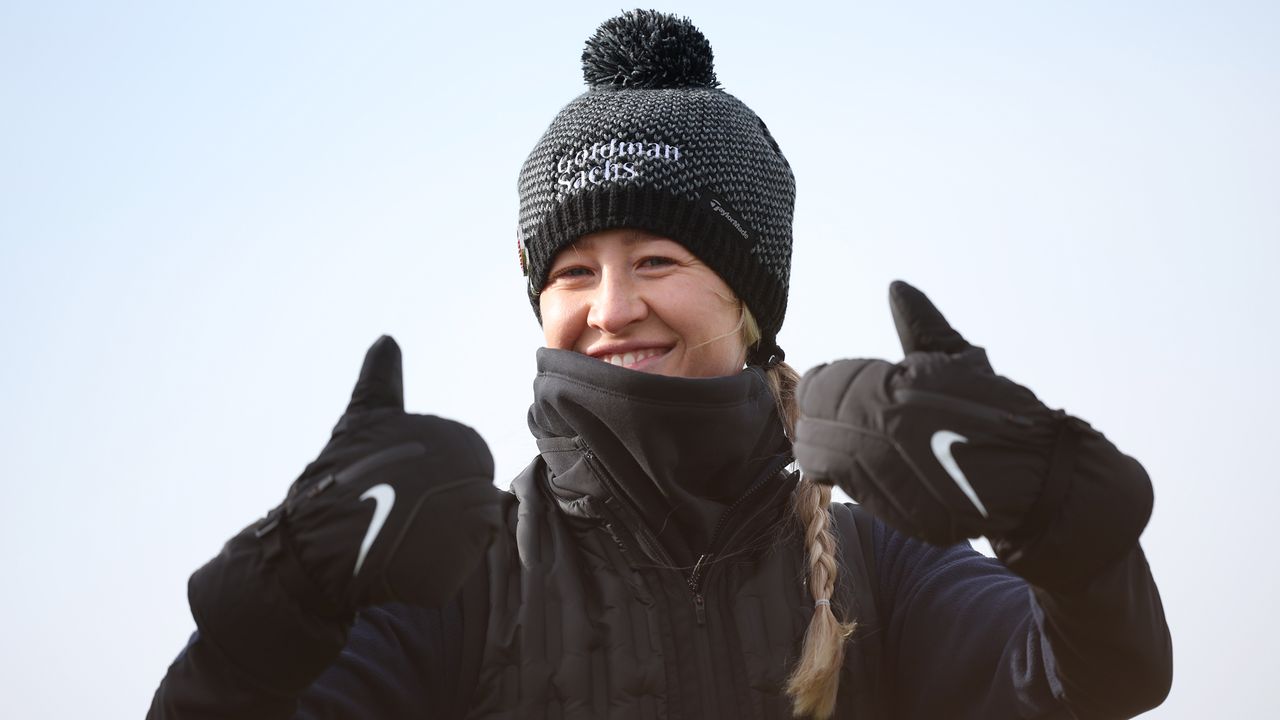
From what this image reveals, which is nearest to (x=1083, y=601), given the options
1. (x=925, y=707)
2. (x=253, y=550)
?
(x=925, y=707)

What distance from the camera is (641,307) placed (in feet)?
8.87

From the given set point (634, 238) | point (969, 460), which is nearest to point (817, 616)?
point (969, 460)

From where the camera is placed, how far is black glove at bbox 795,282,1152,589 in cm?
173

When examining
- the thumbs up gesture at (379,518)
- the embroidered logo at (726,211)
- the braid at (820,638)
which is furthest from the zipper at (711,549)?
the thumbs up gesture at (379,518)

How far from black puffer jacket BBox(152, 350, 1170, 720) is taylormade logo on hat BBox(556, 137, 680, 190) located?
0.46 metres

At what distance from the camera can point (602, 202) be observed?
2830 millimetres

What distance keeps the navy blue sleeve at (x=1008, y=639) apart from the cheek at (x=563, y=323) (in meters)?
0.84

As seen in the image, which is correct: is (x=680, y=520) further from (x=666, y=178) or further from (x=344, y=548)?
(x=344, y=548)

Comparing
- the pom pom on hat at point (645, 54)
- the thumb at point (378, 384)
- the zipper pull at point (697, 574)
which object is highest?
the pom pom on hat at point (645, 54)

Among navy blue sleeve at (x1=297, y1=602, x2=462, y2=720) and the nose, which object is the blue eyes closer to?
the nose

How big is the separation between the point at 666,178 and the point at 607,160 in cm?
15

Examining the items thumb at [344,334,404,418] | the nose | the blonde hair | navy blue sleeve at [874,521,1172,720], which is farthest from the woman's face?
thumb at [344,334,404,418]

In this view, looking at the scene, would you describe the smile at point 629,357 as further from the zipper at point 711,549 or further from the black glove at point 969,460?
the black glove at point 969,460

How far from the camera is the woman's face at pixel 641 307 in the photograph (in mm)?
2717
